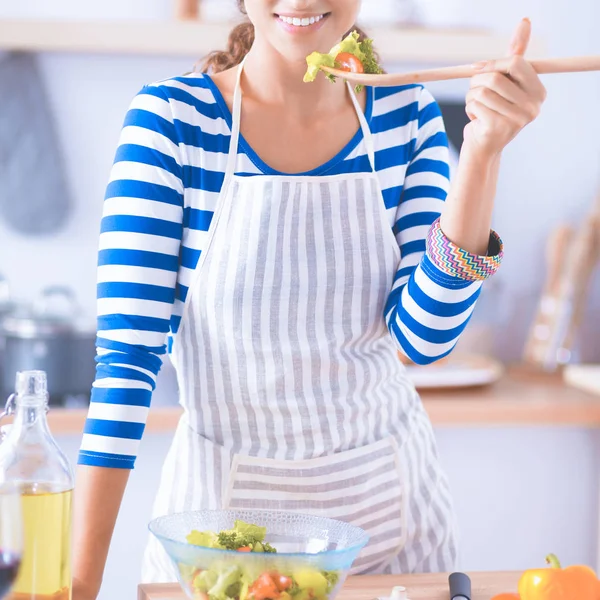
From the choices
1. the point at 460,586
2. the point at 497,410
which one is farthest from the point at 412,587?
the point at 497,410

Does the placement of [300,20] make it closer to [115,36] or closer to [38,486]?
[38,486]

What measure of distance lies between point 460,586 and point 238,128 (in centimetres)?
56

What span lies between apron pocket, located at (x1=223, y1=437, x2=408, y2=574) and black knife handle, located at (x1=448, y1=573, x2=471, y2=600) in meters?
0.23

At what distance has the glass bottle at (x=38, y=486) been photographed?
2.38 ft

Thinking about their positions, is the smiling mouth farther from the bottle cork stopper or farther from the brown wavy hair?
the bottle cork stopper

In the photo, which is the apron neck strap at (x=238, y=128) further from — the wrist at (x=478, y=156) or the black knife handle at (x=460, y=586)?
the black knife handle at (x=460, y=586)

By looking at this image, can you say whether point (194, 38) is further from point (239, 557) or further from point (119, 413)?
point (239, 557)

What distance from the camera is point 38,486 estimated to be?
2.43ft

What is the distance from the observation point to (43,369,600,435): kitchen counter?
205 cm

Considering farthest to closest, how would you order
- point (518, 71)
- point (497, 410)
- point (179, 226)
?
point (497, 410) < point (179, 226) < point (518, 71)

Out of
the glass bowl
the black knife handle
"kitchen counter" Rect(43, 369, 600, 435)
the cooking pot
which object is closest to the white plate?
"kitchen counter" Rect(43, 369, 600, 435)

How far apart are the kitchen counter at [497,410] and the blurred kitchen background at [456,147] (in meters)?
0.11

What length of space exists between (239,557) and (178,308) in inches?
17.9

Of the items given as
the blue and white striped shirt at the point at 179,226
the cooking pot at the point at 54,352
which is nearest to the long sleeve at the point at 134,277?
the blue and white striped shirt at the point at 179,226
